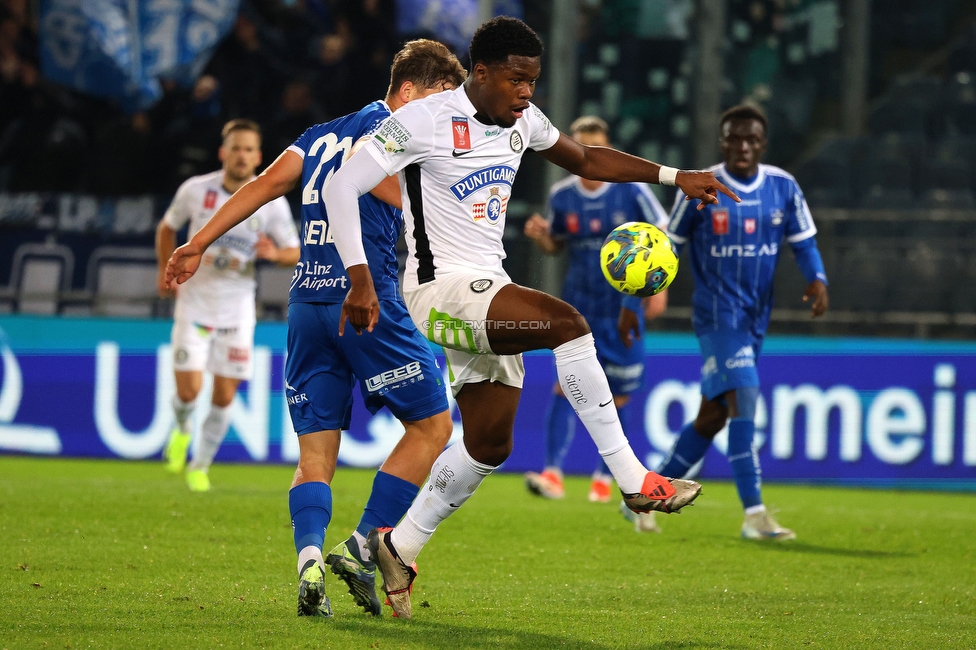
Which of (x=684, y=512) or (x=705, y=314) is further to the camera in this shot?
(x=684, y=512)

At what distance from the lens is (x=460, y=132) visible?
4.37m

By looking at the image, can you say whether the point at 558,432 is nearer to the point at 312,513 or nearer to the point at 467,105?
the point at 312,513

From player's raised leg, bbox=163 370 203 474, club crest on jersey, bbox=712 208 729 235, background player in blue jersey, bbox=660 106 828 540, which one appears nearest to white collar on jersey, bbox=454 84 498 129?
background player in blue jersey, bbox=660 106 828 540

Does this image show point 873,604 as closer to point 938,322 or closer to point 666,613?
point 666,613

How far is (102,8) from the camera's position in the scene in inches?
518

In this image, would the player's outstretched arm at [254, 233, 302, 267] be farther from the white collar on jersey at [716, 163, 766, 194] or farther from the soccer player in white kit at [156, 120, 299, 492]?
the white collar on jersey at [716, 163, 766, 194]

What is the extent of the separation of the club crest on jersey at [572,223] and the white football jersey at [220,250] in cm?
189

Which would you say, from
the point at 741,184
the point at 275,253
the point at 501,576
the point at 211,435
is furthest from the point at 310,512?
the point at 211,435

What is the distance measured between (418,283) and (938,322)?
23.4 feet

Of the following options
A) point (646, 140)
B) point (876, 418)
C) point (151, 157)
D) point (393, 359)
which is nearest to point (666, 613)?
point (393, 359)

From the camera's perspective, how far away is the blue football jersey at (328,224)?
451 cm

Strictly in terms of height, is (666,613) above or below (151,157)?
below

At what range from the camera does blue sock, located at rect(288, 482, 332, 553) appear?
4340 mm

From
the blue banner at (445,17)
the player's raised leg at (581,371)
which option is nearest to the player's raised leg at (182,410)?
the player's raised leg at (581,371)
